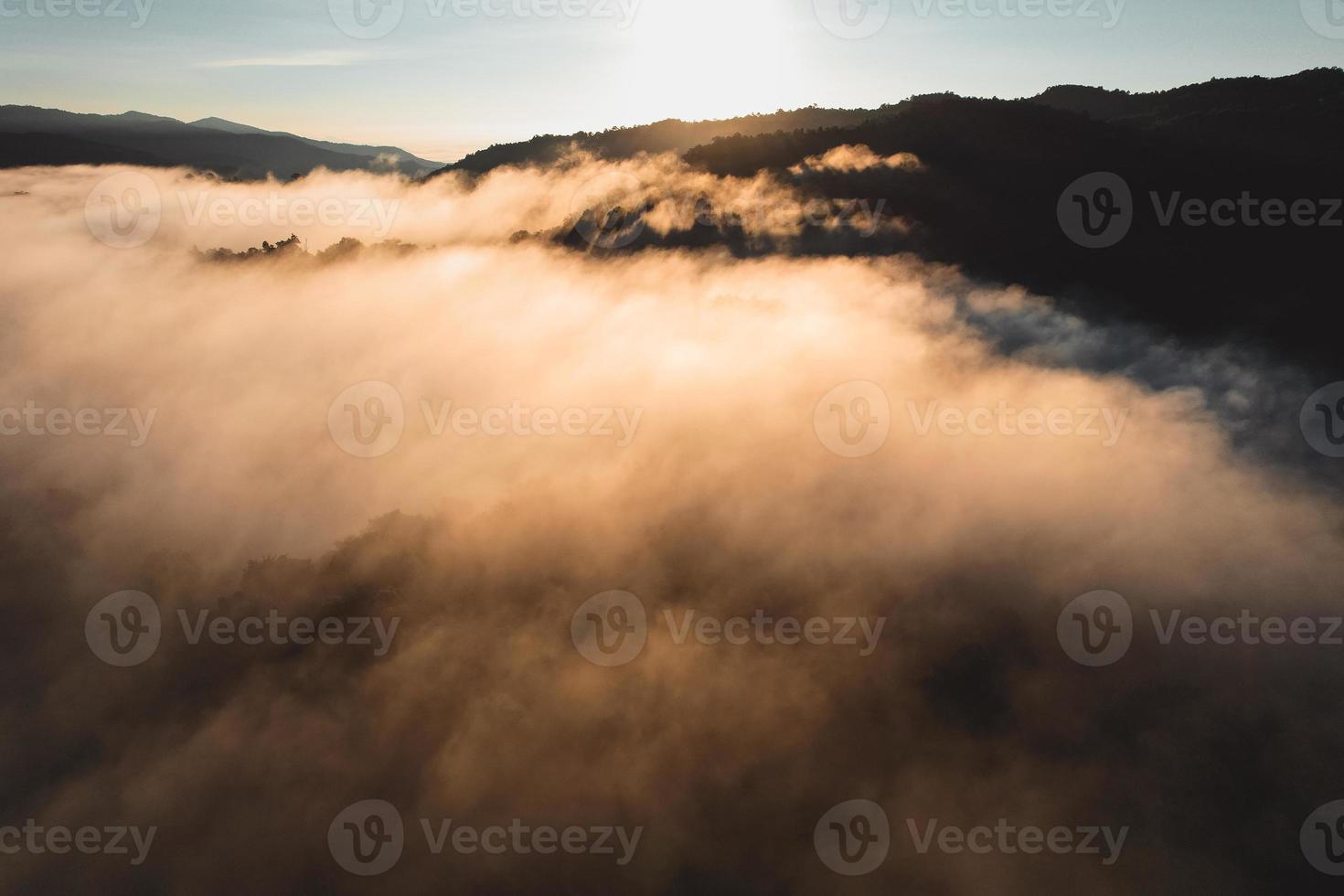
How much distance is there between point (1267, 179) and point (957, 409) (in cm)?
6525

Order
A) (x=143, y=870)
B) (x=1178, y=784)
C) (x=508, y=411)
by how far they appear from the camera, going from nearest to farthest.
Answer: (x=1178, y=784) < (x=143, y=870) < (x=508, y=411)

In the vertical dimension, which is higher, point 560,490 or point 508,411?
point 508,411

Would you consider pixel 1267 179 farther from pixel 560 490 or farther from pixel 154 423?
pixel 154 423

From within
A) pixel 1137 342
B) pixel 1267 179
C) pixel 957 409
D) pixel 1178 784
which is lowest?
pixel 1178 784

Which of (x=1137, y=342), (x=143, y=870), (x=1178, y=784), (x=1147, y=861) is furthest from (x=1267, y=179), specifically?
(x=143, y=870)

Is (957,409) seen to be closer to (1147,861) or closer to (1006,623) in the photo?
(1006,623)

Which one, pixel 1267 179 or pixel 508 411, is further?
pixel 508 411

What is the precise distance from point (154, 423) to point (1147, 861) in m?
211

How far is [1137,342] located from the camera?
103 m

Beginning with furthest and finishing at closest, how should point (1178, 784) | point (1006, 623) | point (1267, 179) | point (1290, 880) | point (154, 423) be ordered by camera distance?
point (154, 423) < point (1267, 179) < point (1006, 623) < point (1178, 784) < point (1290, 880)

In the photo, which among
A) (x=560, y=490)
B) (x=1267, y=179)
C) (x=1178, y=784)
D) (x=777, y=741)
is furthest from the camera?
(x=560, y=490)

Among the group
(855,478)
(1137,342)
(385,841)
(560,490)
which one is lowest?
(385,841)

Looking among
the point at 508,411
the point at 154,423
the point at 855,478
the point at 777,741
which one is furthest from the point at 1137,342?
the point at 154,423

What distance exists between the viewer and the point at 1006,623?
82.6 m
